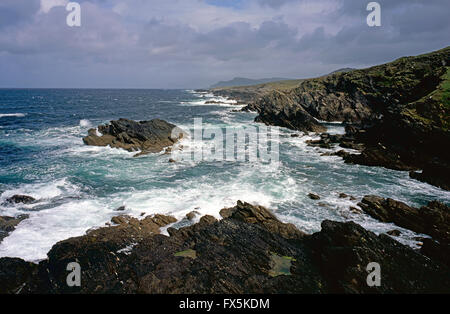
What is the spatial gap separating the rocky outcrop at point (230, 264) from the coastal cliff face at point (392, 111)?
63.2 feet

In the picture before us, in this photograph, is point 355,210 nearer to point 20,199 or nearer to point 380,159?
point 380,159

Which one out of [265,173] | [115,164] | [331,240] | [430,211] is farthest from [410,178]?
[115,164]

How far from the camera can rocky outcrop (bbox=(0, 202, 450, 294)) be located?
10109 mm

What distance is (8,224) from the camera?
15938 mm

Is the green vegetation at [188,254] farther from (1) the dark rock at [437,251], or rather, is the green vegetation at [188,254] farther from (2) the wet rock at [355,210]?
(2) the wet rock at [355,210]

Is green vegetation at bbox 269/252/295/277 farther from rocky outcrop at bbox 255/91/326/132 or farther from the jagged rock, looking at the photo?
rocky outcrop at bbox 255/91/326/132

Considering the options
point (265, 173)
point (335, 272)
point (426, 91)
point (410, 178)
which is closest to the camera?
point (335, 272)

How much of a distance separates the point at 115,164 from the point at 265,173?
793 inches

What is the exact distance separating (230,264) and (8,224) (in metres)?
16.2

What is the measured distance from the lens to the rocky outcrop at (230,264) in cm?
1011

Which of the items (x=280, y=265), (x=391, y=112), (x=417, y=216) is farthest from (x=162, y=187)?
(x=391, y=112)

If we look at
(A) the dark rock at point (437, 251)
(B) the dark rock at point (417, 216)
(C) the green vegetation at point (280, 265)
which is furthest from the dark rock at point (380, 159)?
(C) the green vegetation at point (280, 265)
